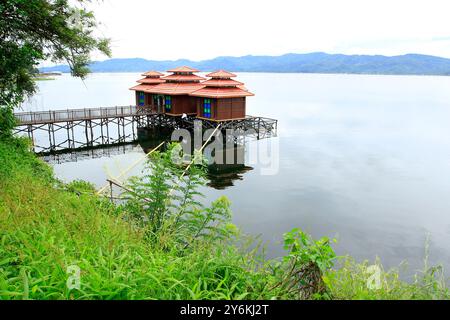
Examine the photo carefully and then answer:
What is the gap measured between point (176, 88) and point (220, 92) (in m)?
5.93

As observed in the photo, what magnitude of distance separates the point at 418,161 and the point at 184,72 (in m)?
23.7

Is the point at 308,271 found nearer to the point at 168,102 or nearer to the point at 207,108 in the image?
the point at 207,108

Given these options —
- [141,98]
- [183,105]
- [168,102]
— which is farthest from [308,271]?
[141,98]

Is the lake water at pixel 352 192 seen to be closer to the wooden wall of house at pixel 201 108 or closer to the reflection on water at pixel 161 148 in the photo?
the reflection on water at pixel 161 148

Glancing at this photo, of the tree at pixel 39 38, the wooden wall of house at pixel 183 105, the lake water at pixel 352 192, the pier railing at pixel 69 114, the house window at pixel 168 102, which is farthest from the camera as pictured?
the house window at pixel 168 102

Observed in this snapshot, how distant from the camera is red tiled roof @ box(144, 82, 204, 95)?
3248cm

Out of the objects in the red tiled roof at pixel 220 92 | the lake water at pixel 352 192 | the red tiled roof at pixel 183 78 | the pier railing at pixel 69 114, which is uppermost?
the red tiled roof at pixel 183 78

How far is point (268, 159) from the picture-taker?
26.3 m

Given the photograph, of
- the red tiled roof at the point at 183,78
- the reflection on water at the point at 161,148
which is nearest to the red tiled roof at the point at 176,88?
the red tiled roof at the point at 183,78

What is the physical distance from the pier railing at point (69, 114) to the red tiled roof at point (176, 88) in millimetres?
2497

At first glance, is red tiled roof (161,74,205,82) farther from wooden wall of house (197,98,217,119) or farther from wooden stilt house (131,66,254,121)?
wooden wall of house (197,98,217,119)

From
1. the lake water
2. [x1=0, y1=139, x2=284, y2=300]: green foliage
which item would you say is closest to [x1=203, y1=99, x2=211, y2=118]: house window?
the lake water

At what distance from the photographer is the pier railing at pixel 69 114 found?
27.3 metres

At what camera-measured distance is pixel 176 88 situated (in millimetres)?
33344
